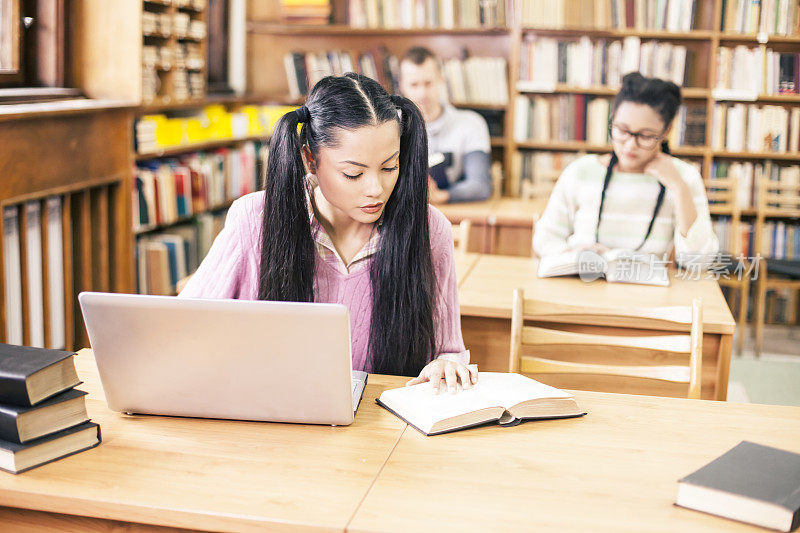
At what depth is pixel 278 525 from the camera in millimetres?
1062

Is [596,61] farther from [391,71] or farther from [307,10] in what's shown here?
[307,10]

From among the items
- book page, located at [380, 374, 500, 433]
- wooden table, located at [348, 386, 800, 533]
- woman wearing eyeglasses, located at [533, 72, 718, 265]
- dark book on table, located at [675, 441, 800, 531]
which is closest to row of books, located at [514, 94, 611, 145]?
woman wearing eyeglasses, located at [533, 72, 718, 265]

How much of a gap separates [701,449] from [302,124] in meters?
0.92

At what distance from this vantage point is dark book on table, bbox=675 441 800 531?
3.43 feet

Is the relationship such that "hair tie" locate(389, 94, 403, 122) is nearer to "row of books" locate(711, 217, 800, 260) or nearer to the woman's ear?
the woman's ear

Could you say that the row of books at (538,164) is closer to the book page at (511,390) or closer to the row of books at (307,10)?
the row of books at (307,10)

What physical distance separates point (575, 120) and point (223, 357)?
4.10 m

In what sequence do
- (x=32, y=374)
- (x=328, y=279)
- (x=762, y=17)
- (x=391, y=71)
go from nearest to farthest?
(x=32, y=374)
(x=328, y=279)
(x=762, y=17)
(x=391, y=71)

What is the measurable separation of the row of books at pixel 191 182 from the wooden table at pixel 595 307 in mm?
1853

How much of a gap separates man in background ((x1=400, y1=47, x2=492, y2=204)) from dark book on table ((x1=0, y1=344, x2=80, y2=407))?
9.67ft

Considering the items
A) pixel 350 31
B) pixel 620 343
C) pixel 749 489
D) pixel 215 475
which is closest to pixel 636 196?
pixel 620 343

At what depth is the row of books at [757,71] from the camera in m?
4.76

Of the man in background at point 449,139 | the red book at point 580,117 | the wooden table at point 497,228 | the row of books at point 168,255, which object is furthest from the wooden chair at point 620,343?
the red book at point 580,117

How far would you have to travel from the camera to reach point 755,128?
4.87m
